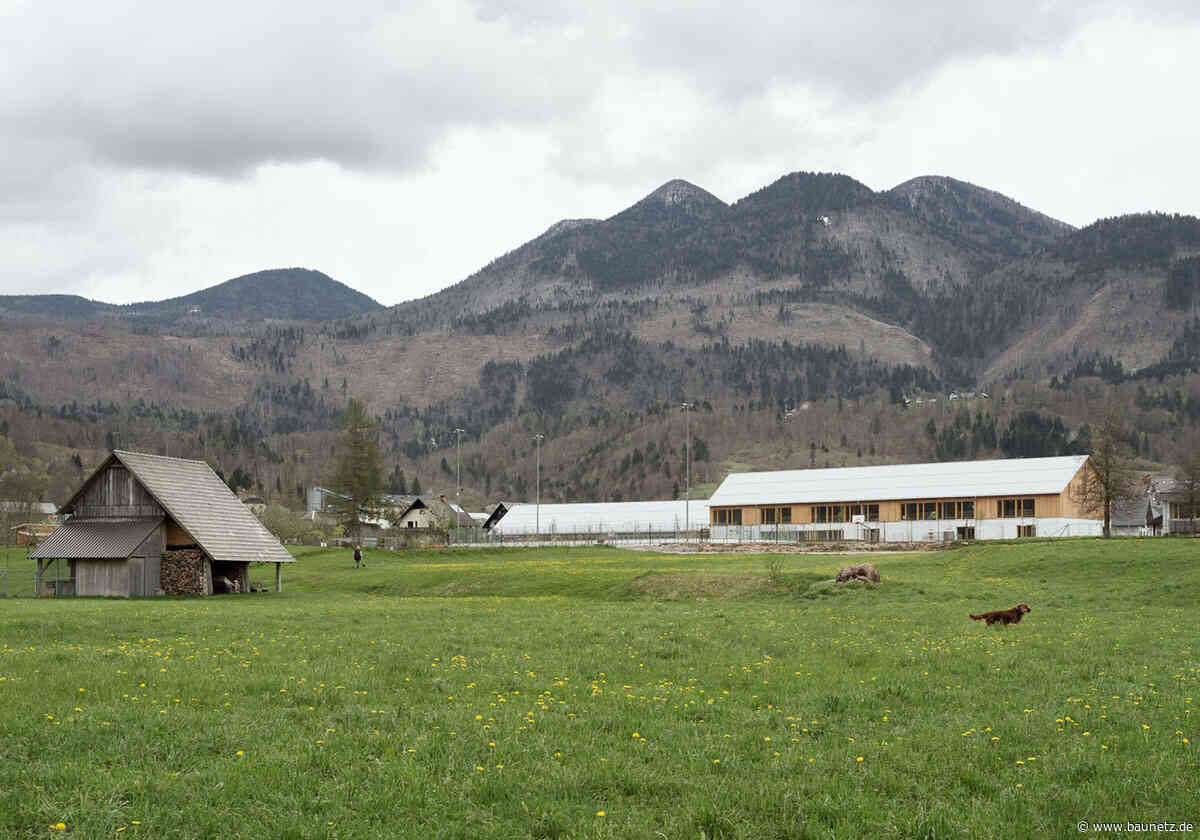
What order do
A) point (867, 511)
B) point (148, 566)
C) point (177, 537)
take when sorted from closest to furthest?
point (148, 566), point (177, 537), point (867, 511)

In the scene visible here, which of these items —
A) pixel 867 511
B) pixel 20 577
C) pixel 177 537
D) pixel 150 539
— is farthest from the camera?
pixel 867 511

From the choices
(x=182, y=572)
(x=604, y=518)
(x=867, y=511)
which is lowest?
(x=604, y=518)

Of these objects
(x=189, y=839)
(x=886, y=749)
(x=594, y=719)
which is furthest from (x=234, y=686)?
(x=886, y=749)

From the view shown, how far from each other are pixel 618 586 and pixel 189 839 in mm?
41795

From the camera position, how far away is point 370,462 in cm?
11875

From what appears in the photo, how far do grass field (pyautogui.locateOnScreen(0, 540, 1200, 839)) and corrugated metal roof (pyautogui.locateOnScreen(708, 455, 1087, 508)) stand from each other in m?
83.2

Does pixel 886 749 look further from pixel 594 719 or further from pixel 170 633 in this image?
pixel 170 633

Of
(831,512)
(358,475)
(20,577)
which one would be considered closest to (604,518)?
(831,512)

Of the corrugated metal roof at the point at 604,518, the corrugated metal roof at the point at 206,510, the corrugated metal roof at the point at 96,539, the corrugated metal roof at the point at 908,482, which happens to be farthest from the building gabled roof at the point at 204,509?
the corrugated metal roof at the point at 604,518

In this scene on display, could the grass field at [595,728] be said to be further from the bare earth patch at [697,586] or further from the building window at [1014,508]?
the building window at [1014,508]

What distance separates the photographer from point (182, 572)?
59156 mm

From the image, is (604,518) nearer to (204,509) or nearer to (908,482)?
(908,482)

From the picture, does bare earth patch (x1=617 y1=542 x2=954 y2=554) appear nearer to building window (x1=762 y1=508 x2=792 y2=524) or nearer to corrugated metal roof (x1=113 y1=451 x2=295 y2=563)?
building window (x1=762 y1=508 x2=792 y2=524)

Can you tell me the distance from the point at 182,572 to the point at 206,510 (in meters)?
4.09
